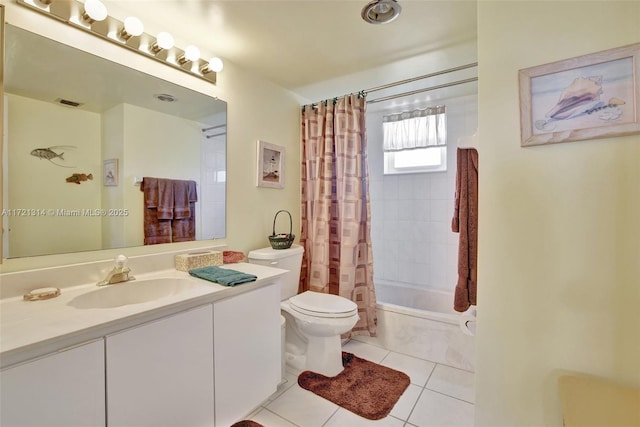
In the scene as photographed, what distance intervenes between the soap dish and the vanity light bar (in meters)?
1.20

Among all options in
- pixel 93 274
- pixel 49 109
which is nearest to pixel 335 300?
pixel 93 274

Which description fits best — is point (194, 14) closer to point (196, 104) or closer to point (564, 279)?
point (196, 104)

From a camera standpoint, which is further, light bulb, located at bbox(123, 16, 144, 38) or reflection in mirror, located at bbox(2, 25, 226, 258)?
light bulb, located at bbox(123, 16, 144, 38)

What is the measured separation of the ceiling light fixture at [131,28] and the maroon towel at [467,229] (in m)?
2.11

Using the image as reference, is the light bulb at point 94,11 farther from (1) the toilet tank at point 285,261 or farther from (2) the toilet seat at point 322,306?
(2) the toilet seat at point 322,306

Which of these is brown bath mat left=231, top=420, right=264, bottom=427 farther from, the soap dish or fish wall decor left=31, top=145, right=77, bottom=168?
fish wall decor left=31, top=145, right=77, bottom=168

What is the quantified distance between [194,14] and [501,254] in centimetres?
198

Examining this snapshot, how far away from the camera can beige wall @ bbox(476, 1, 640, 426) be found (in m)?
0.95

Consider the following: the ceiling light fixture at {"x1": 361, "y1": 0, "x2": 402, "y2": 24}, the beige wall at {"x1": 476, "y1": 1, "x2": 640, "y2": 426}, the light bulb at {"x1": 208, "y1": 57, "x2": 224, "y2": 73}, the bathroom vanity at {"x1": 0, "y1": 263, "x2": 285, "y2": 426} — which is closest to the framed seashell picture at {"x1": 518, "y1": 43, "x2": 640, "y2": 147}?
the beige wall at {"x1": 476, "y1": 1, "x2": 640, "y2": 426}

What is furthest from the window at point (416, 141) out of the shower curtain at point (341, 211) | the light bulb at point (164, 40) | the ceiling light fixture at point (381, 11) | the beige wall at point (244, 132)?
the light bulb at point (164, 40)

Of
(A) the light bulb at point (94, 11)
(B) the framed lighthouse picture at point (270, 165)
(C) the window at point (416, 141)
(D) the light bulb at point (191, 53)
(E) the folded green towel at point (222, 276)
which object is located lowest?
(E) the folded green towel at point (222, 276)

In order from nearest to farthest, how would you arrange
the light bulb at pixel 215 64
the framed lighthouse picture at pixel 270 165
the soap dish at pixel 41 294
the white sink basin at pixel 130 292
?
the soap dish at pixel 41 294, the white sink basin at pixel 130 292, the light bulb at pixel 215 64, the framed lighthouse picture at pixel 270 165

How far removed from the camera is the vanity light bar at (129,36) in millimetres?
1192

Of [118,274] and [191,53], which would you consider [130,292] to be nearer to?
[118,274]
